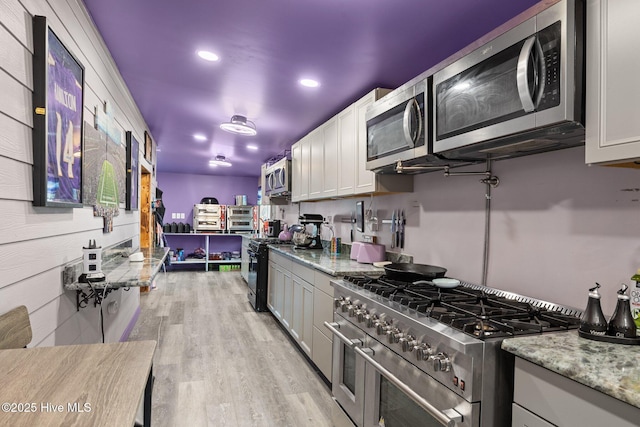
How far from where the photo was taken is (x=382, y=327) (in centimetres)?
170

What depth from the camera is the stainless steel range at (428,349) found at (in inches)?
47.3

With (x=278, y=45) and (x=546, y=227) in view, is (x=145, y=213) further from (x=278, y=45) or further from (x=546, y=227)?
(x=546, y=227)

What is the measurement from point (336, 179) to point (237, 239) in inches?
247

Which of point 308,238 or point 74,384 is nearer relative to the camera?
point 74,384

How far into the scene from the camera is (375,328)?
179cm

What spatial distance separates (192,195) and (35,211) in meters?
7.91

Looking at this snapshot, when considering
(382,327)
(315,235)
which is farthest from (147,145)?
(382,327)

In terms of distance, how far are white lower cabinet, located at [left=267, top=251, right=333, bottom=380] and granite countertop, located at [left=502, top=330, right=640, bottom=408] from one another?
1.55 m

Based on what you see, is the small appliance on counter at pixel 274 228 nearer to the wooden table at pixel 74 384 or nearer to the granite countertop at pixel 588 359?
the wooden table at pixel 74 384

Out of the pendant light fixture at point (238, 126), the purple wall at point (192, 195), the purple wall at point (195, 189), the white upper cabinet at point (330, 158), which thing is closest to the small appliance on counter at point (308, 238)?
the white upper cabinet at point (330, 158)

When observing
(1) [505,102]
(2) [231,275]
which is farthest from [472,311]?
(2) [231,275]

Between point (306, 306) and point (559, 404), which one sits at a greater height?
point (559, 404)

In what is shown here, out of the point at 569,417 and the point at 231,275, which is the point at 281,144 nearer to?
the point at 231,275

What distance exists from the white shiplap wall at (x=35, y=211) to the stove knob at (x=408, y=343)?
60.1 inches
